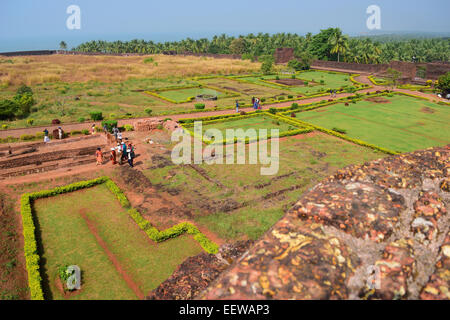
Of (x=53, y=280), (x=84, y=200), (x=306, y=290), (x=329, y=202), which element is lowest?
(x=53, y=280)


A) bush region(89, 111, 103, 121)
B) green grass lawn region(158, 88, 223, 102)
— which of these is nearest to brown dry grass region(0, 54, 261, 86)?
green grass lawn region(158, 88, 223, 102)

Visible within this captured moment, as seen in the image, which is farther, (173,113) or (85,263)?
(173,113)

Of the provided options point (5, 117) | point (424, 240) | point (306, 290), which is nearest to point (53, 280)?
point (306, 290)

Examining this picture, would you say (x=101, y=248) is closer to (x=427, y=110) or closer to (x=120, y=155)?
(x=120, y=155)

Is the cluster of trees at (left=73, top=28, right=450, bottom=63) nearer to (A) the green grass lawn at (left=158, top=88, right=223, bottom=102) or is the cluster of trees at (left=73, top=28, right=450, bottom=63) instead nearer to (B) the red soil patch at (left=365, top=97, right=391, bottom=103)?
(B) the red soil patch at (left=365, top=97, right=391, bottom=103)

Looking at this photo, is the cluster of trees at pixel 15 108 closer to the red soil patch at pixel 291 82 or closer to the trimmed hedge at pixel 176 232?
the trimmed hedge at pixel 176 232

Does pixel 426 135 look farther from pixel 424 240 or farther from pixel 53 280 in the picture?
pixel 53 280

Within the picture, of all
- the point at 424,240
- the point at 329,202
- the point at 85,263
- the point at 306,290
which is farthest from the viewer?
the point at 85,263

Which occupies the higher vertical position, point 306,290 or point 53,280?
point 306,290
